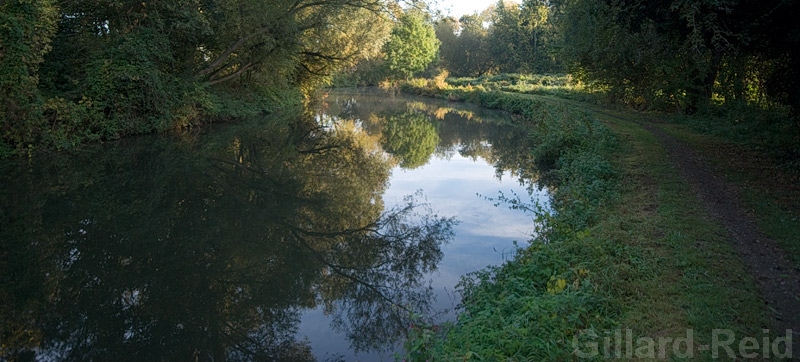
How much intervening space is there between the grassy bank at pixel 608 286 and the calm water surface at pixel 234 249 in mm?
917

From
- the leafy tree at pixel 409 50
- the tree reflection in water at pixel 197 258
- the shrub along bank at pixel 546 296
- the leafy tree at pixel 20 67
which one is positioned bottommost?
the tree reflection in water at pixel 197 258

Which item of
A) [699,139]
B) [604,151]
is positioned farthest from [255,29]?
[699,139]

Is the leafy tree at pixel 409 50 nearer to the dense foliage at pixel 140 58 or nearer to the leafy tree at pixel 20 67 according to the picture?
the dense foliage at pixel 140 58

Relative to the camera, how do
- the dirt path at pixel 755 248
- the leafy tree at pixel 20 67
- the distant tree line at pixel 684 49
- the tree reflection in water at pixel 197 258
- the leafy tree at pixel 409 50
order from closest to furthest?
1. the dirt path at pixel 755 248
2. the tree reflection in water at pixel 197 258
3. the distant tree line at pixel 684 49
4. the leafy tree at pixel 20 67
5. the leafy tree at pixel 409 50

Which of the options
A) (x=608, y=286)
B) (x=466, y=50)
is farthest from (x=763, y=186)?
(x=466, y=50)

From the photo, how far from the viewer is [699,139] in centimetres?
1403

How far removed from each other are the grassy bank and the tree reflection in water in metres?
1.25

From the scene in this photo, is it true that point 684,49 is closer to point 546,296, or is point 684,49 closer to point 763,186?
point 763,186

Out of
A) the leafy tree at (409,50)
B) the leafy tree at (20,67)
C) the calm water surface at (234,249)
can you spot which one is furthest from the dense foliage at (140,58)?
the leafy tree at (409,50)

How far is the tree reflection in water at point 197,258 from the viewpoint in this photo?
5.24 metres

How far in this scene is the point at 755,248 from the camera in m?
5.67

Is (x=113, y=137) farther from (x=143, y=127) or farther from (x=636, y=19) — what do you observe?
(x=636, y=19)

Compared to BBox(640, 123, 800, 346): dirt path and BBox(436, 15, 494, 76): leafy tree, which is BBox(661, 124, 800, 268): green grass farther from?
BBox(436, 15, 494, 76): leafy tree

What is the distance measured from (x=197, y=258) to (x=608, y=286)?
5742 millimetres
